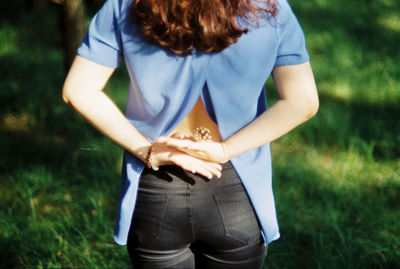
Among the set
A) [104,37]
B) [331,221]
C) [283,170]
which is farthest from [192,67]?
[283,170]

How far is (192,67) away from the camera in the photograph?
1090mm

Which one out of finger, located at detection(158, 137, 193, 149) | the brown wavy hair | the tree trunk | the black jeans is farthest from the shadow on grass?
the tree trunk

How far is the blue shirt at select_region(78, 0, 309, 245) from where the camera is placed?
41.9 inches

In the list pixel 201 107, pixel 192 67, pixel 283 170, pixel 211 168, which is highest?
pixel 192 67

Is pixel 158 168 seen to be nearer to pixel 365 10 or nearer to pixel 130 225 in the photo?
pixel 130 225

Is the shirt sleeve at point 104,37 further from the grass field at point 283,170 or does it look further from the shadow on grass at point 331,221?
the shadow on grass at point 331,221

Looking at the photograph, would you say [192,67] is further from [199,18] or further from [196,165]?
[196,165]

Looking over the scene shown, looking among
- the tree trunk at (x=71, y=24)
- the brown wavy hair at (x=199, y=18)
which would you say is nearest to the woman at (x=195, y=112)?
the brown wavy hair at (x=199, y=18)

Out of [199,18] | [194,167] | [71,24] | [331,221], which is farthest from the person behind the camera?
[71,24]

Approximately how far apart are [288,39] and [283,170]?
2008mm

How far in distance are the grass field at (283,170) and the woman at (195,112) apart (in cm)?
95

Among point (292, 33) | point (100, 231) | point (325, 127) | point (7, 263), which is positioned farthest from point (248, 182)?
point (325, 127)

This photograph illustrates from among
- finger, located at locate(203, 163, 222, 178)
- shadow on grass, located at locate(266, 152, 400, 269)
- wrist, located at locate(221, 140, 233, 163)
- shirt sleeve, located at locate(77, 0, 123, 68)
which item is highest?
shirt sleeve, located at locate(77, 0, 123, 68)

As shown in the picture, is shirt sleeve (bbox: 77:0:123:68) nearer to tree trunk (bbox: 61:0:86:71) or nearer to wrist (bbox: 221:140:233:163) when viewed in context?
wrist (bbox: 221:140:233:163)
